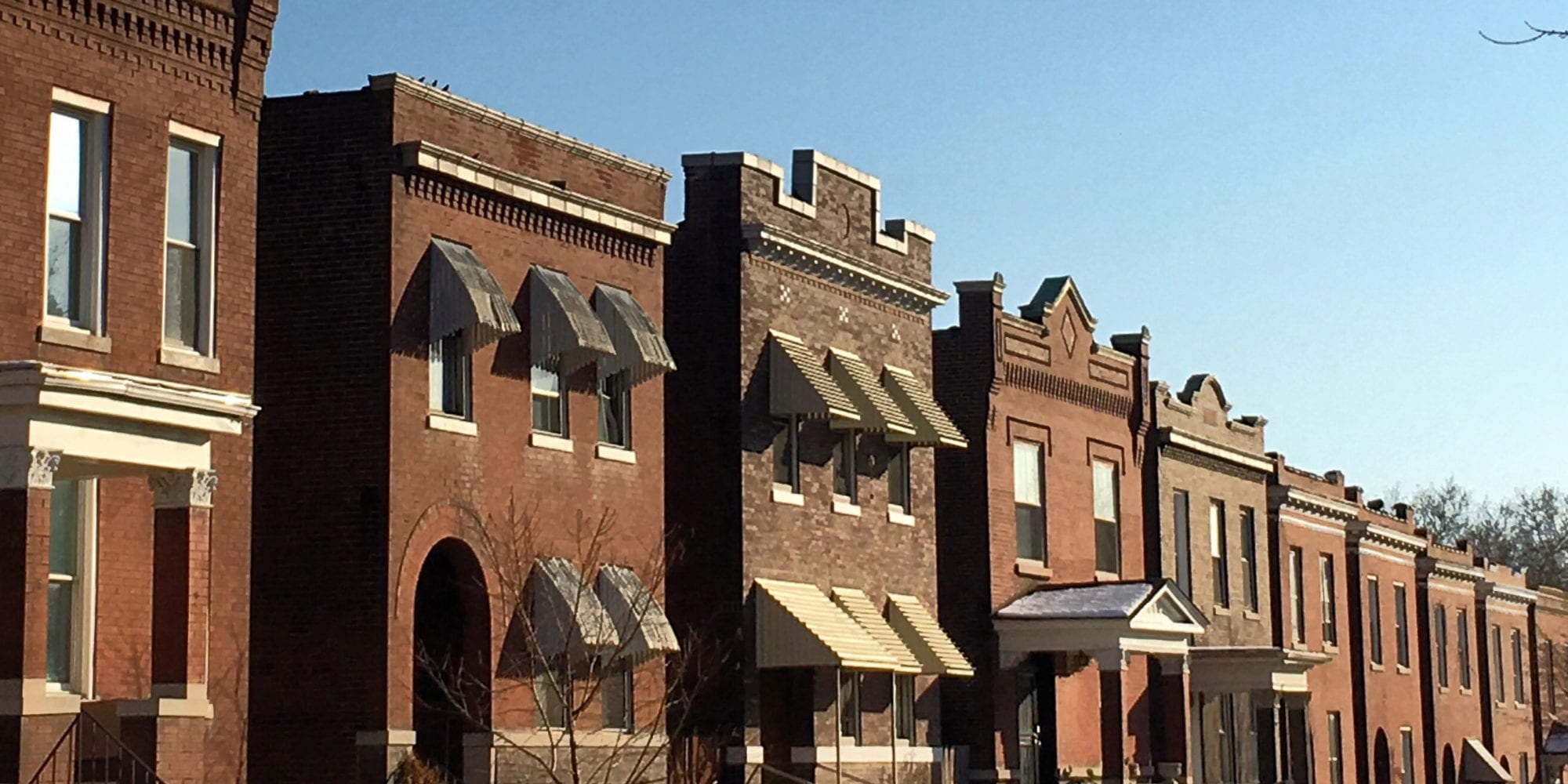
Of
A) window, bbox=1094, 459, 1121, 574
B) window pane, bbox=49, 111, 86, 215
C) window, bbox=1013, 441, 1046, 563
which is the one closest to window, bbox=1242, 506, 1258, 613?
window, bbox=1094, 459, 1121, 574

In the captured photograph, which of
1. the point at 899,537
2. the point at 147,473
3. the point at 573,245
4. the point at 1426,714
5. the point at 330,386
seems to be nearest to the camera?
the point at 147,473

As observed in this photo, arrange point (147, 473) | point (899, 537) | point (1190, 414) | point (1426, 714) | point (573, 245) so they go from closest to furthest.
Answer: point (147, 473) < point (573, 245) < point (899, 537) < point (1190, 414) < point (1426, 714)

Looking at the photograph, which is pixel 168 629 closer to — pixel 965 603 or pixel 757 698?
pixel 757 698

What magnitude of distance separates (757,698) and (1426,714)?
1297 inches

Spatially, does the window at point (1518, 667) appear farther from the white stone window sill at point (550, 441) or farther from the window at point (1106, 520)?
the white stone window sill at point (550, 441)

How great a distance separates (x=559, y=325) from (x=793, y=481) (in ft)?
21.7

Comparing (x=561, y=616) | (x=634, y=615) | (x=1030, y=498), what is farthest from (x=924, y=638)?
(x=561, y=616)

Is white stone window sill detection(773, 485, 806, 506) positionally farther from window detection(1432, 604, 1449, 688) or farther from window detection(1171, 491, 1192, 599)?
window detection(1432, 604, 1449, 688)

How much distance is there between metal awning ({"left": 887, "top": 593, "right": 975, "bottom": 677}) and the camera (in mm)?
38188

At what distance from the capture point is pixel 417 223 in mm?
28891

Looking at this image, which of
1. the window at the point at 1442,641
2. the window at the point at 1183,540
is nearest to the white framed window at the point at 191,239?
the window at the point at 1183,540

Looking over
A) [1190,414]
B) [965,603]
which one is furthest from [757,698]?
[1190,414]

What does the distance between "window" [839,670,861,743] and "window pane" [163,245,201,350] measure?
1378cm

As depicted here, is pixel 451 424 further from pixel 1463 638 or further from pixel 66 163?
pixel 1463 638
